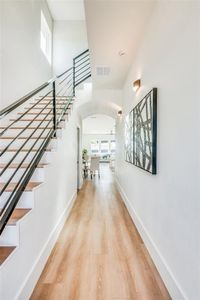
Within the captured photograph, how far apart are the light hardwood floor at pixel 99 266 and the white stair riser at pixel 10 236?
620 millimetres

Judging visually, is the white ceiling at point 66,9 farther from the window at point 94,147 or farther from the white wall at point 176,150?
the window at point 94,147

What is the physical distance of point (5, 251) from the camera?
1.42 metres

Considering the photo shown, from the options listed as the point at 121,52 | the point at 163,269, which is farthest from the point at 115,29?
the point at 163,269

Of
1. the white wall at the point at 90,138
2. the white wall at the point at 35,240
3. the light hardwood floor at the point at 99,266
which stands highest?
the white wall at the point at 90,138

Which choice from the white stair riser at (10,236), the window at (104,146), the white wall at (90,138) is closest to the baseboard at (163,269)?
the white stair riser at (10,236)

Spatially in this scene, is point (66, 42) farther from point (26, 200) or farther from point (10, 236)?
point (10, 236)

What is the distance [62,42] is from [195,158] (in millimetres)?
6826

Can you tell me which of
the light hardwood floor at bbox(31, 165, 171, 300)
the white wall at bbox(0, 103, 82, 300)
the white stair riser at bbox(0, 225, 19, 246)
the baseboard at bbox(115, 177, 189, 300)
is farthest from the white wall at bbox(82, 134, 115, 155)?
the white stair riser at bbox(0, 225, 19, 246)

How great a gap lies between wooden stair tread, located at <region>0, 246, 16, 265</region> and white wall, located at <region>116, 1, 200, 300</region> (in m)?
1.33

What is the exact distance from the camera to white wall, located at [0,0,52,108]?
327 centimetres

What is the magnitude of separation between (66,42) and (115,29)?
4.71 m

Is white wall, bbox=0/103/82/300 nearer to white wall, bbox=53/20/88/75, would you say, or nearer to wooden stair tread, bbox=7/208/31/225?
wooden stair tread, bbox=7/208/31/225

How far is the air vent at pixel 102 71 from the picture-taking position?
385 centimetres

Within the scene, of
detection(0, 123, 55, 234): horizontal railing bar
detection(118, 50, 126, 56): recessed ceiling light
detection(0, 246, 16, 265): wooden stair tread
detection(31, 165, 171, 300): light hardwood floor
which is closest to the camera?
detection(0, 246, 16, 265): wooden stair tread
